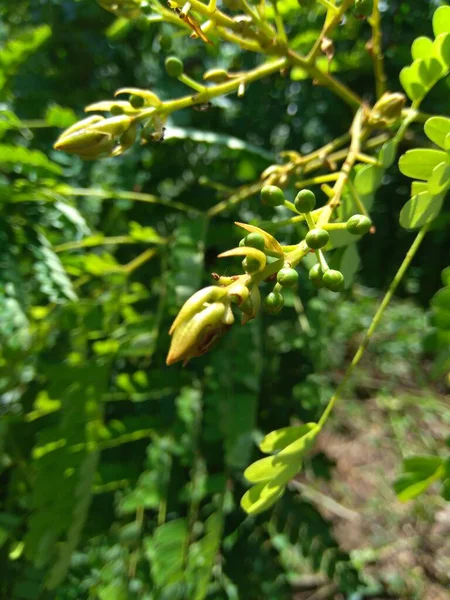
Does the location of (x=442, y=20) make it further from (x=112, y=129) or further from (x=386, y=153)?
(x=112, y=129)

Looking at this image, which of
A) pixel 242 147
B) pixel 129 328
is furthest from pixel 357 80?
pixel 129 328

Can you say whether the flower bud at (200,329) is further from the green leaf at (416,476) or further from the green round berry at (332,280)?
the green leaf at (416,476)

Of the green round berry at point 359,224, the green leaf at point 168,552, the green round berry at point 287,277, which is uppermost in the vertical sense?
the green round berry at point 359,224

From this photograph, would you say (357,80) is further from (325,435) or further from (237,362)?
(325,435)

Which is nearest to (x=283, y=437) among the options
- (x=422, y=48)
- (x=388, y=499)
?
(x=422, y=48)

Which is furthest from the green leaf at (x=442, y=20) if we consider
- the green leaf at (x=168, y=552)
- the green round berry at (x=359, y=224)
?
the green leaf at (x=168, y=552)

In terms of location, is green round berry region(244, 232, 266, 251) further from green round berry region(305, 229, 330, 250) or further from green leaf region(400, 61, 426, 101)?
green leaf region(400, 61, 426, 101)
